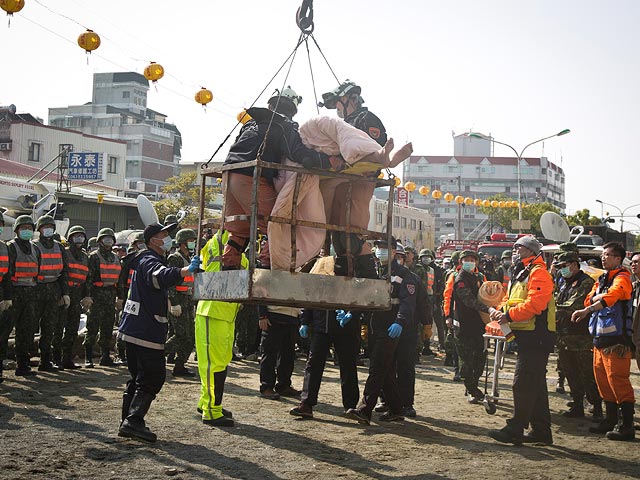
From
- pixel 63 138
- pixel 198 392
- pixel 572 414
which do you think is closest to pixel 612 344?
pixel 572 414

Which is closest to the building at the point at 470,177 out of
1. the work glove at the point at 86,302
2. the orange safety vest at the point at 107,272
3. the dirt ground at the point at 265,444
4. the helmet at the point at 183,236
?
the orange safety vest at the point at 107,272

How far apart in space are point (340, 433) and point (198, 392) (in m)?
2.81

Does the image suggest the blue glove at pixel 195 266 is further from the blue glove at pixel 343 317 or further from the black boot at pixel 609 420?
the black boot at pixel 609 420

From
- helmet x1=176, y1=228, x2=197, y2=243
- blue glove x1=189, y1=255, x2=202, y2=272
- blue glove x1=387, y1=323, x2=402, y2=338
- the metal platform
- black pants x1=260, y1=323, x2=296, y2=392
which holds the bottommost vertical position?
black pants x1=260, y1=323, x2=296, y2=392

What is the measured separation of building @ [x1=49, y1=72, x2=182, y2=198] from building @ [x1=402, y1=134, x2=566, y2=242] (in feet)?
190

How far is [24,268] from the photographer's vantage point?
37.9ft

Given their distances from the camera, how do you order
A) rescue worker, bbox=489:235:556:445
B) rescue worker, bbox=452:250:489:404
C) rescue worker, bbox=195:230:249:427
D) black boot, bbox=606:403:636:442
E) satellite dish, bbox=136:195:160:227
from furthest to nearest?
satellite dish, bbox=136:195:160:227 → rescue worker, bbox=452:250:489:404 → black boot, bbox=606:403:636:442 → rescue worker, bbox=195:230:249:427 → rescue worker, bbox=489:235:556:445

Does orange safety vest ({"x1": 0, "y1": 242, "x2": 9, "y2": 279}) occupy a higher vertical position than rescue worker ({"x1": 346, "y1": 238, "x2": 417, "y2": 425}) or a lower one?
higher

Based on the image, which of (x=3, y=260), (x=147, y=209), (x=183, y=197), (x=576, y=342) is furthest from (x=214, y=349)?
(x=183, y=197)

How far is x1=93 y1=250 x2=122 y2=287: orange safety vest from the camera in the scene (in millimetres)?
13188

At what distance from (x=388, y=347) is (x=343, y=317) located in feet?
1.97

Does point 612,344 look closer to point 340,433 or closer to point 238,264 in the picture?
point 340,433

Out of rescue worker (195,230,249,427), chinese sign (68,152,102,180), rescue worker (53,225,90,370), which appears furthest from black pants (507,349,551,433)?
chinese sign (68,152,102,180)

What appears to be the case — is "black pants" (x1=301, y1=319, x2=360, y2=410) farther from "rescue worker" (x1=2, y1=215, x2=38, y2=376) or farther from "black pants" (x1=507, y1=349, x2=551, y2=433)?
"rescue worker" (x1=2, y1=215, x2=38, y2=376)
